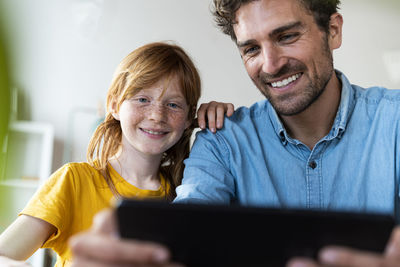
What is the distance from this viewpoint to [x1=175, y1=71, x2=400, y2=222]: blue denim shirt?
1.09 meters

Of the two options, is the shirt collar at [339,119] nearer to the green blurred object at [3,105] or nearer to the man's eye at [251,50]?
the man's eye at [251,50]

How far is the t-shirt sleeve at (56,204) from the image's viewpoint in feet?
3.69

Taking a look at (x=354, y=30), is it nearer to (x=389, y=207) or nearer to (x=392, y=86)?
(x=392, y=86)

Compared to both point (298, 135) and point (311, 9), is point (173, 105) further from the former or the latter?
point (311, 9)

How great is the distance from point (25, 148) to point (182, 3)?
1.75 metres

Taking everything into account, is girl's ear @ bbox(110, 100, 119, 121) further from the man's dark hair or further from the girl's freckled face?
the man's dark hair

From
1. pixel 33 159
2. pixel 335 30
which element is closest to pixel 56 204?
pixel 335 30

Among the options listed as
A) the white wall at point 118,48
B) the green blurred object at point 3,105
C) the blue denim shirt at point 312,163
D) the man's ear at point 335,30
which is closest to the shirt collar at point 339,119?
the blue denim shirt at point 312,163

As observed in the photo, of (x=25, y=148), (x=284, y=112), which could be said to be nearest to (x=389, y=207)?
(x=284, y=112)

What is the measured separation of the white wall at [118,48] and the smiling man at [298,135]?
2098 millimetres

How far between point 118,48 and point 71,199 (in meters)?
2.17

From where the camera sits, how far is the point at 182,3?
336 centimetres

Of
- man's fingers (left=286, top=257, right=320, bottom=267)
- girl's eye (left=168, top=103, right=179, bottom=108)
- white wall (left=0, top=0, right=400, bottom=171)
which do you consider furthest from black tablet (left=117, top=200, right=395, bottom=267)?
white wall (left=0, top=0, right=400, bottom=171)

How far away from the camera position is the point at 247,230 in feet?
1.66
